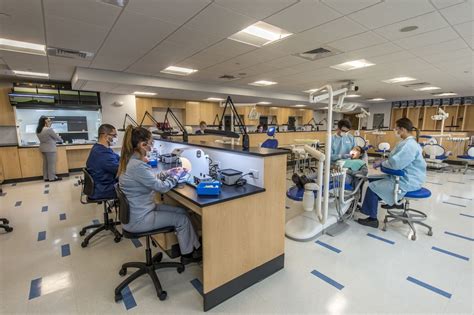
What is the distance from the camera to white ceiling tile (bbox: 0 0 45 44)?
7.05ft

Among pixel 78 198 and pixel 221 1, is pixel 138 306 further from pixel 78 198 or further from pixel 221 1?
pixel 78 198

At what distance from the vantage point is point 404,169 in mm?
2814

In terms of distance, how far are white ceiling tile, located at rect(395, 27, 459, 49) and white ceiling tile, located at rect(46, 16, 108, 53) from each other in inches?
158

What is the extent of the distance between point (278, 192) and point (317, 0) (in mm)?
1825

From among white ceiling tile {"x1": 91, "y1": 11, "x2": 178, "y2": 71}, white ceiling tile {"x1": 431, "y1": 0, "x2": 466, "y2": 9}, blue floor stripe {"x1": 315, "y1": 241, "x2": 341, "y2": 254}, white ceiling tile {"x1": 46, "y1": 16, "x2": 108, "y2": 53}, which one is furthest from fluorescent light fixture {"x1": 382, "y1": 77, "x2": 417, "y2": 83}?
white ceiling tile {"x1": 46, "y1": 16, "x2": 108, "y2": 53}

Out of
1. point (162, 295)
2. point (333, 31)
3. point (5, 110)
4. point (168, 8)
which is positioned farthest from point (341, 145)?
point (5, 110)

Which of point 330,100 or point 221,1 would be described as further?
point 330,100

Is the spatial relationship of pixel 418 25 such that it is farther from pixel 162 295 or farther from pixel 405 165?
pixel 162 295

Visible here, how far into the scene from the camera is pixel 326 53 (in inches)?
145

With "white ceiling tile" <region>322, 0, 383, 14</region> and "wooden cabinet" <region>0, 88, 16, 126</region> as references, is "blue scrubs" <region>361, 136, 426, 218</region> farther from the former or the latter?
"wooden cabinet" <region>0, 88, 16, 126</region>

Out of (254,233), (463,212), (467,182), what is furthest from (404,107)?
(254,233)

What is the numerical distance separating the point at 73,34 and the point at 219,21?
6.32 ft

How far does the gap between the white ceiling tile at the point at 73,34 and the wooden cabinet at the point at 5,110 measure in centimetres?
374

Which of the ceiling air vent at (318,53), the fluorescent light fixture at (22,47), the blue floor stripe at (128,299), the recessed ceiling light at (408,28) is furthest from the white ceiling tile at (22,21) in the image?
the recessed ceiling light at (408,28)
